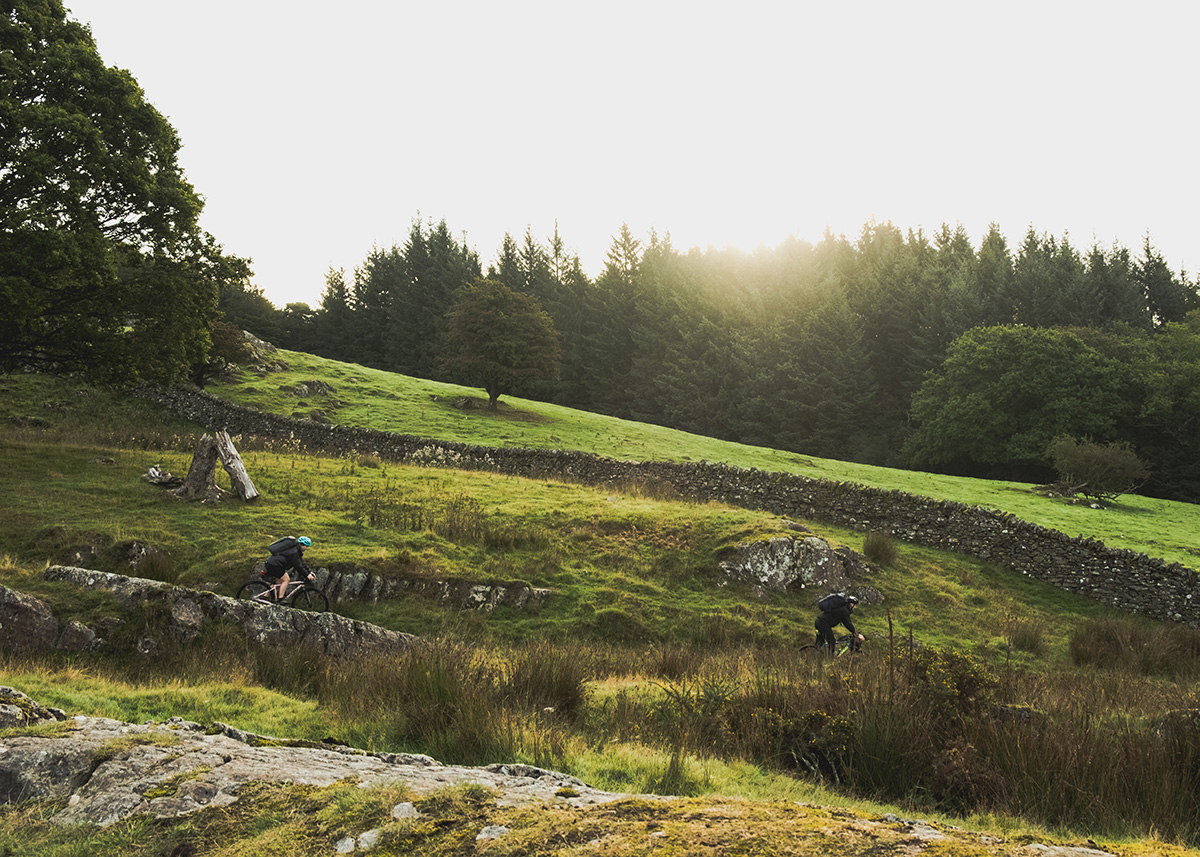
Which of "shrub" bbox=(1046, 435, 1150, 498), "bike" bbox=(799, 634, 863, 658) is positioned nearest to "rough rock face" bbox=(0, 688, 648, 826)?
"bike" bbox=(799, 634, 863, 658)

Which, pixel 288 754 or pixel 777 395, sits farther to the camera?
pixel 777 395

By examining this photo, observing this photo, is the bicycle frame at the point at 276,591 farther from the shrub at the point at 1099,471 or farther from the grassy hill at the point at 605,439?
the shrub at the point at 1099,471

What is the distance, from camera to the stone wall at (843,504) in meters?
18.3

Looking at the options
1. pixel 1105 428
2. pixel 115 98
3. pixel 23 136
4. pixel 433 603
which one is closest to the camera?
pixel 433 603

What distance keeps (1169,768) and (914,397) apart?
170ft

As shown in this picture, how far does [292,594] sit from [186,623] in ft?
8.79

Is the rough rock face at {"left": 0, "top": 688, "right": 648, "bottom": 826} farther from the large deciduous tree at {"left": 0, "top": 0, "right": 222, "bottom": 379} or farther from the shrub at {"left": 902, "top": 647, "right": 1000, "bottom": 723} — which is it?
the large deciduous tree at {"left": 0, "top": 0, "right": 222, "bottom": 379}

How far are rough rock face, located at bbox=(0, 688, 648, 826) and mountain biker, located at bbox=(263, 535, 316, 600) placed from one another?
27.6 feet

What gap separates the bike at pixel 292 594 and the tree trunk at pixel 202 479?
5.93 m

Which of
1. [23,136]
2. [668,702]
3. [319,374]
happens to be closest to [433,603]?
[668,702]

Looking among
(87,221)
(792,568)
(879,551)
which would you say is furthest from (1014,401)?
(87,221)

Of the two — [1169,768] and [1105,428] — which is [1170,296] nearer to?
[1105,428]

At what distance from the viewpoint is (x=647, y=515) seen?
20.1m

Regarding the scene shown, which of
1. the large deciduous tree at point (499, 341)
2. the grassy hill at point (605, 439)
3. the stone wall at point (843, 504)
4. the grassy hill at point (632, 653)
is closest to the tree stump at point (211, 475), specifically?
the grassy hill at point (632, 653)
